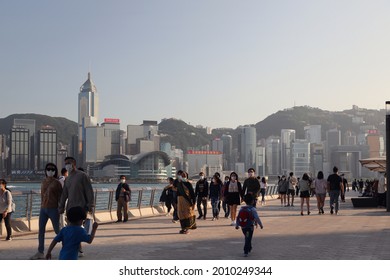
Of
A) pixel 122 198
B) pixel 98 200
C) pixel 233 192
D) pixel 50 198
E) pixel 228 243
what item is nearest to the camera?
pixel 50 198

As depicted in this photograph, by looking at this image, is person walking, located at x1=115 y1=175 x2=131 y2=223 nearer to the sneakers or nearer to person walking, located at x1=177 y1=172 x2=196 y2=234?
person walking, located at x1=177 y1=172 x2=196 y2=234

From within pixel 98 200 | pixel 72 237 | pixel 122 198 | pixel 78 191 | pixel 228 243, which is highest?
pixel 78 191

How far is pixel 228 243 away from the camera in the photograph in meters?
13.2

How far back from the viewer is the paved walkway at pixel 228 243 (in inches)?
436

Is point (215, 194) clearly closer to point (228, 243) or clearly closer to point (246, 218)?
point (228, 243)

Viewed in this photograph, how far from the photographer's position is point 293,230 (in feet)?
53.2

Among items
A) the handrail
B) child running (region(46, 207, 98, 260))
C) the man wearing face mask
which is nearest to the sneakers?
the man wearing face mask

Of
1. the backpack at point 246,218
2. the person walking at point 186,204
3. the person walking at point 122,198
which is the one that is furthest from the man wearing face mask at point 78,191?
the person walking at point 122,198

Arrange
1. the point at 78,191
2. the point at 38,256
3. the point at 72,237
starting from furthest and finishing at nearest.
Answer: the point at 38,256 → the point at 78,191 → the point at 72,237

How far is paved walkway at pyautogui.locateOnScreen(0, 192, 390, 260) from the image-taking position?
11078 millimetres

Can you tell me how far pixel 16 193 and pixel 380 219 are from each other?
10634 mm

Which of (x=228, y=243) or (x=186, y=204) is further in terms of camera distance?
(x=186, y=204)

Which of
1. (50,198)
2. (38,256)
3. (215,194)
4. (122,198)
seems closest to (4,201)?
(50,198)
